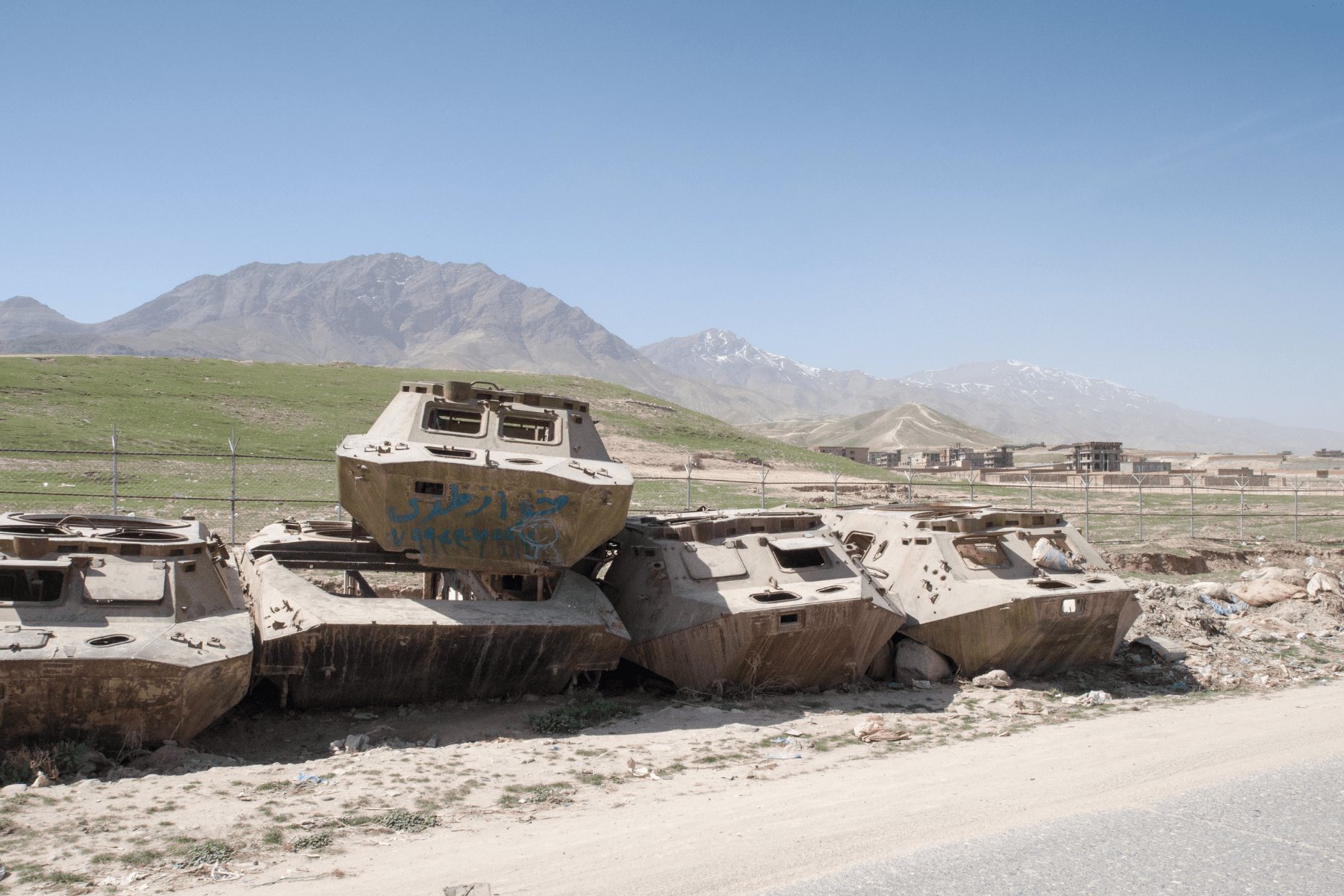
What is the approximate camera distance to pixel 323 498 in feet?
76.6

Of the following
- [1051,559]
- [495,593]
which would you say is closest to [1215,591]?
[1051,559]

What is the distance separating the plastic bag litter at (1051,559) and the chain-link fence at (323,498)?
6771mm

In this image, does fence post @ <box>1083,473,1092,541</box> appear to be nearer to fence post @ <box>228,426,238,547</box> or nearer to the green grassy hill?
fence post @ <box>228,426,238,547</box>

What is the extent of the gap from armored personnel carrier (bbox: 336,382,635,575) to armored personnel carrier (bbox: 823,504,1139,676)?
3.67 meters

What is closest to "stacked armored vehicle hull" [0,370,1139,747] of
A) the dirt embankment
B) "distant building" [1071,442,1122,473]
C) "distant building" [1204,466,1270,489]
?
the dirt embankment

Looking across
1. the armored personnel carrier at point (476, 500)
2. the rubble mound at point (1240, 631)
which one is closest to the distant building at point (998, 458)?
the rubble mound at point (1240, 631)

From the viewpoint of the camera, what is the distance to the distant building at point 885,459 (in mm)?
76869

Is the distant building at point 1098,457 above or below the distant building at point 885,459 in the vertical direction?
Result: above

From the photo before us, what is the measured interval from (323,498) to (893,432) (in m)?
110

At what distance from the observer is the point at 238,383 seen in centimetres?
5475

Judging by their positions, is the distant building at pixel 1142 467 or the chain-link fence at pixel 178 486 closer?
the chain-link fence at pixel 178 486

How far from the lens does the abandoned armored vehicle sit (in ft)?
26.2

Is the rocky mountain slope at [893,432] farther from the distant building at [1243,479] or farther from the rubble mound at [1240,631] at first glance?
the rubble mound at [1240,631]

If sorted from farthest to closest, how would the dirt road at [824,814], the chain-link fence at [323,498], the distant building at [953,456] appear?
the distant building at [953,456] < the chain-link fence at [323,498] < the dirt road at [824,814]
